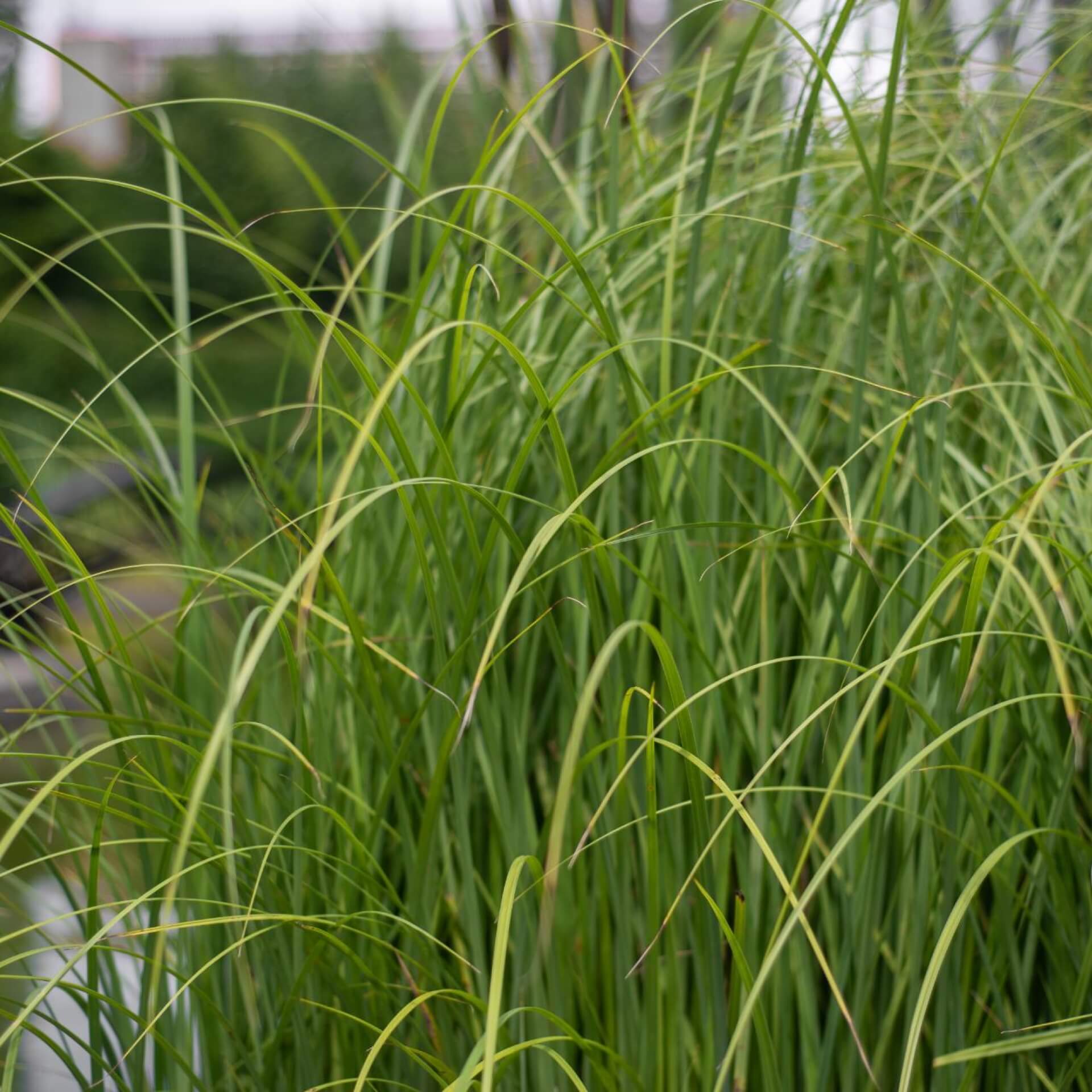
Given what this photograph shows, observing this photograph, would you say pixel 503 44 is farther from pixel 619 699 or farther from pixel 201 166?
pixel 201 166

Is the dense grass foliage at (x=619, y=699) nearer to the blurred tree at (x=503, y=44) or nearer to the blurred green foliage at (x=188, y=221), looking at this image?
the blurred tree at (x=503, y=44)

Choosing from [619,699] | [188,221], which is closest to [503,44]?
[619,699]

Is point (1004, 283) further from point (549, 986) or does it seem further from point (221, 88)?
point (221, 88)

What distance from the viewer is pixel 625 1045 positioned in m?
0.54

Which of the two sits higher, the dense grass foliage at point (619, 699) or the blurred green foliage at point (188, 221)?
the blurred green foliage at point (188, 221)

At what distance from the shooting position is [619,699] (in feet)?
1.84

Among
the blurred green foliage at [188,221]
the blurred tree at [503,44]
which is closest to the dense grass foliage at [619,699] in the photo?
the blurred tree at [503,44]

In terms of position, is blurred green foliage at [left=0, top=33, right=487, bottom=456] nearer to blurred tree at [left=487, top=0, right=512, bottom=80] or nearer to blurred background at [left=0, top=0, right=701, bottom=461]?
blurred background at [left=0, top=0, right=701, bottom=461]

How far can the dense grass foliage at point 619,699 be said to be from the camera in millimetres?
478

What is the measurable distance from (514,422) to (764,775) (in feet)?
0.94

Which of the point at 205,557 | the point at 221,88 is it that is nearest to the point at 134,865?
the point at 205,557

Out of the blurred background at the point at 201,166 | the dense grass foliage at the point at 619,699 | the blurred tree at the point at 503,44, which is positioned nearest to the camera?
the dense grass foliage at the point at 619,699

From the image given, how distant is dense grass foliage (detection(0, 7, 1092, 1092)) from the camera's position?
48 centimetres

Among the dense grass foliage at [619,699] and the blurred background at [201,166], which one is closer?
the dense grass foliage at [619,699]
